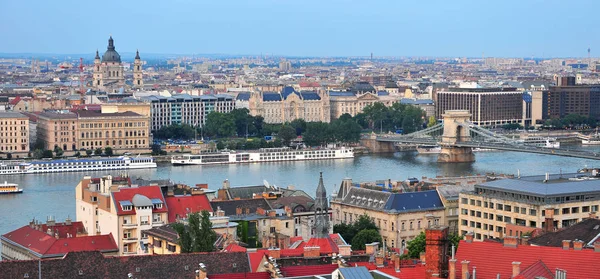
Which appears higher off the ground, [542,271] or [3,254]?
[542,271]

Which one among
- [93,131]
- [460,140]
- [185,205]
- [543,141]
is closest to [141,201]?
[185,205]

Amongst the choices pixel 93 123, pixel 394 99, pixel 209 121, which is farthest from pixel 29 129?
pixel 394 99

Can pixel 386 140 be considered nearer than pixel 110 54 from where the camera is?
Yes

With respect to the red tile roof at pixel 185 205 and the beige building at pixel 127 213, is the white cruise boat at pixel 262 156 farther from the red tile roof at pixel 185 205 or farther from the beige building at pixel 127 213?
the red tile roof at pixel 185 205

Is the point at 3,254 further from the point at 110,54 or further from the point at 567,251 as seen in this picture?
the point at 110,54

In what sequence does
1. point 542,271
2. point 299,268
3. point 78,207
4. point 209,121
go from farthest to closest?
point 209,121
point 78,207
point 299,268
point 542,271

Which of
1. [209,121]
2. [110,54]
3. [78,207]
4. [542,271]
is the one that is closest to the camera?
[542,271]
